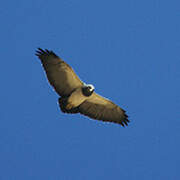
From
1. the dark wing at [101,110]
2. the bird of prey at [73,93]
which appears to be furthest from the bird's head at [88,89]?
the dark wing at [101,110]

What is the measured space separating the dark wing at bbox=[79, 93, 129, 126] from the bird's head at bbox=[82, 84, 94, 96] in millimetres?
613

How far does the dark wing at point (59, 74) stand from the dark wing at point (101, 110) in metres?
0.91

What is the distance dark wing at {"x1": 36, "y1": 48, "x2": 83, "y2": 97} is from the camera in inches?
695

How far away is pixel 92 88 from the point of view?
17.8m

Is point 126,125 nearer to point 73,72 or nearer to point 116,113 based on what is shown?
point 116,113

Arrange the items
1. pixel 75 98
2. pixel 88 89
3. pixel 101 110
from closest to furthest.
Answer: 1. pixel 88 89
2. pixel 75 98
3. pixel 101 110

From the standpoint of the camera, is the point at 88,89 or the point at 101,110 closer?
the point at 88,89

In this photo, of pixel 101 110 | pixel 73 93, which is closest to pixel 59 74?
pixel 73 93

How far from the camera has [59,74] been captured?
17938mm

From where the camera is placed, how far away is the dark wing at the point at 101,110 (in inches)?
737

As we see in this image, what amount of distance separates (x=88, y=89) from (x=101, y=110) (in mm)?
1537

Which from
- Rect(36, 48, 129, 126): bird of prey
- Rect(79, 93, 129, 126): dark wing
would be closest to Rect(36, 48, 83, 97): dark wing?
Rect(36, 48, 129, 126): bird of prey

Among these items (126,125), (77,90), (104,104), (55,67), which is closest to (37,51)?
(55,67)

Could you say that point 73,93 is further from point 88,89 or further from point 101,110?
point 101,110
